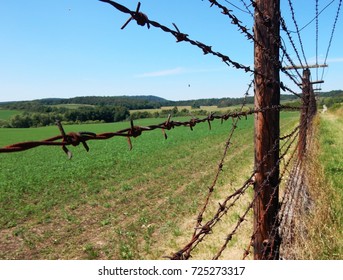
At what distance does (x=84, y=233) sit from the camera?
7.62 m

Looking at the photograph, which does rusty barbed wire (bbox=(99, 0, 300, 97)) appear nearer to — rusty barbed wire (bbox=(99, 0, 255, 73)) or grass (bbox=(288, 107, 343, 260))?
rusty barbed wire (bbox=(99, 0, 255, 73))

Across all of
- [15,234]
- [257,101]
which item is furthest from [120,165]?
[257,101]

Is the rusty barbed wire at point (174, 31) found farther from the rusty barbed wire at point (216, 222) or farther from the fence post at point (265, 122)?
the rusty barbed wire at point (216, 222)

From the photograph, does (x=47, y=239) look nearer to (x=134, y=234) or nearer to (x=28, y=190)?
(x=134, y=234)

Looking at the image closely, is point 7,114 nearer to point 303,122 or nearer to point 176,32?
point 303,122

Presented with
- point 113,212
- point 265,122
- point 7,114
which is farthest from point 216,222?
point 7,114

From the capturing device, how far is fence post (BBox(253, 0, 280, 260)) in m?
2.49

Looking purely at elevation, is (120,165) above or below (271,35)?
below

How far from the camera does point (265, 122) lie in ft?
8.32

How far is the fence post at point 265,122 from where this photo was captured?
8.18 feet

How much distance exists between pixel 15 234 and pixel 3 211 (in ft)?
8.39

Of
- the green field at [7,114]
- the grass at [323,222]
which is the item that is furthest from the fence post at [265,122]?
the green field at [7,114]

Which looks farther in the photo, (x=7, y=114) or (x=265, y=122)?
(x=7, y=114)

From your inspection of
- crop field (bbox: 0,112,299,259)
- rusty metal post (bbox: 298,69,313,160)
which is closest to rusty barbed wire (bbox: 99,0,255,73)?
crop field (bbox: 0,112,299,259)
